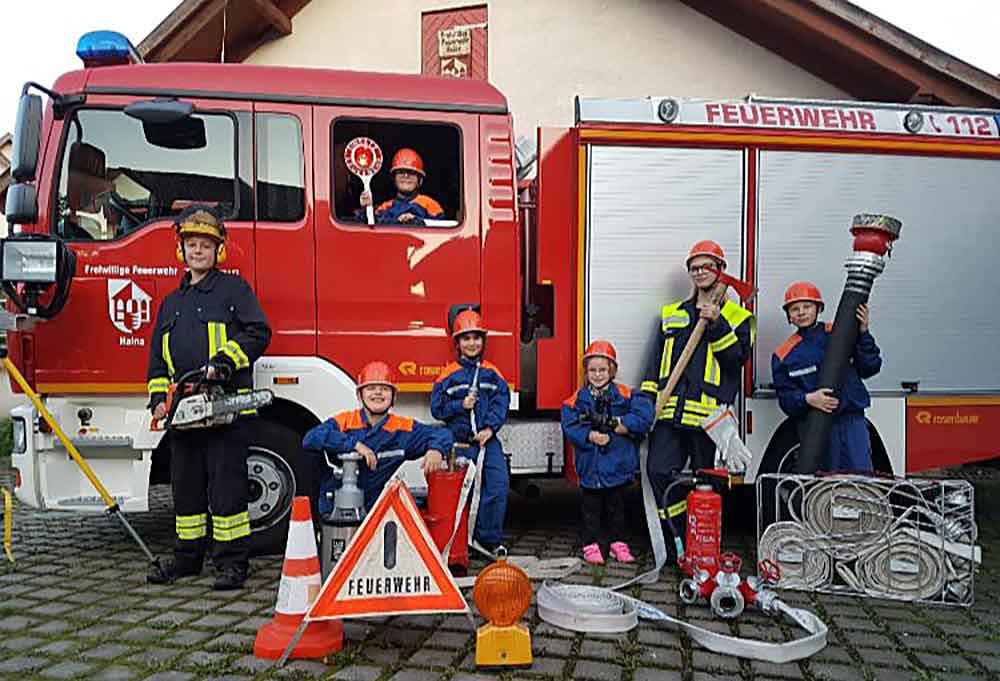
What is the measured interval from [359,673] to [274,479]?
186 cm

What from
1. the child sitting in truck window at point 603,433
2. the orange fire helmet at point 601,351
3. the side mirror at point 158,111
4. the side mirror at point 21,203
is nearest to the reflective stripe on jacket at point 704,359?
the child sitting in truck window at point 603,433

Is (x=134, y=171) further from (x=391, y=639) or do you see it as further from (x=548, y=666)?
(x=548, y=666)

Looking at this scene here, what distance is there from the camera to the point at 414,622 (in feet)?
12.6

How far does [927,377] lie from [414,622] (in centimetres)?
372

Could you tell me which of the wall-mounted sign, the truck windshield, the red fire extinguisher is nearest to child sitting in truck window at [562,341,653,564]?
the red fire extinguisher

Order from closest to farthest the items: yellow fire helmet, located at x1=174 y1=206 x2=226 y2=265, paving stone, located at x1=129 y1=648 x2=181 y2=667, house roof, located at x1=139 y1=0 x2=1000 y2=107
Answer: paving stone, located at x1=129 y1=648 x2=181 y2=667 < yellow fire helmet, located at x1=174 y1=206 x2=226 y2=265 < house roof, located at x1=139 y1=0 x2=1000 y2=107

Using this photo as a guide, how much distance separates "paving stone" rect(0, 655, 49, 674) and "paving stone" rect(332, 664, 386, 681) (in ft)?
4.11

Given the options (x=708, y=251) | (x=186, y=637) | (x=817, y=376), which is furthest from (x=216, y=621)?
(x=817, y=376)

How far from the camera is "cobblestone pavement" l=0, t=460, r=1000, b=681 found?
10.9 ft

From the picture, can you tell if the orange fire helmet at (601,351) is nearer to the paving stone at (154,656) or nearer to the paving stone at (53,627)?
the paving stone at (154,656)

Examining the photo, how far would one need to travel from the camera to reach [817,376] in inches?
194

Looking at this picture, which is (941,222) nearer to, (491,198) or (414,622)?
(491,198)

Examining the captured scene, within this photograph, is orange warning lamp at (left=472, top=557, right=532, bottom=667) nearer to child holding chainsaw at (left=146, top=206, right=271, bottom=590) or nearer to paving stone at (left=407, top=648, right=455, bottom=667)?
paving stone at (left=407, top=648, right=455, bottom=667)

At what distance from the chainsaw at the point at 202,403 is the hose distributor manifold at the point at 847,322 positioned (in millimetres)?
3185
